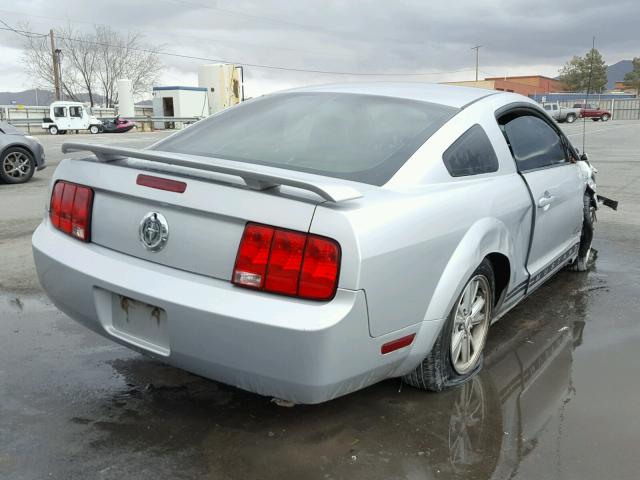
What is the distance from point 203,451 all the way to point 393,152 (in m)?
1.54

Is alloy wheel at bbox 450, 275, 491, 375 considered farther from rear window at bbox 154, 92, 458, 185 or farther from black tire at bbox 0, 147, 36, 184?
black tire at bbox 0, 147, 36, 184

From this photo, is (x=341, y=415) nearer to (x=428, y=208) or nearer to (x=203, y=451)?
(x=203, y=451)

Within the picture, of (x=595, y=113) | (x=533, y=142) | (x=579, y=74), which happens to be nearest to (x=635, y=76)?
(x=579, y=74)

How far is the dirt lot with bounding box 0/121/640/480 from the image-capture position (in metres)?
2.45

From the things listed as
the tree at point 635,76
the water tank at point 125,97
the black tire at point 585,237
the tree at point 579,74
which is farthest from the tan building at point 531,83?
the black tire at point 585,237

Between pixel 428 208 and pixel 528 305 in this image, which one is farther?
pixel 528 305

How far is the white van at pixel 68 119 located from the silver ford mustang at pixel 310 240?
38959 mm

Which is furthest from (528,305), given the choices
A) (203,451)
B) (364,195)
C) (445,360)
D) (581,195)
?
(203,451)

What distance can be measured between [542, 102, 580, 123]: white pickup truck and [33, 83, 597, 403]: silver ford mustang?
4275 centimetres

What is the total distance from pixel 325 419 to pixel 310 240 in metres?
0.99

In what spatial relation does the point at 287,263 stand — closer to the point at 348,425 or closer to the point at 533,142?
the point at 348,425

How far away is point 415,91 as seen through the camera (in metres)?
3.55

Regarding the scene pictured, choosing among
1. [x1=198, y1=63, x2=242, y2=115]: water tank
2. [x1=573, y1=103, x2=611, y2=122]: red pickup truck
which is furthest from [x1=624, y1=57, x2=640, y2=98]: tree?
[x1=198, y1=63, x2=242, y2=115]: water tank

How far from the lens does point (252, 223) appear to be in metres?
2.33
